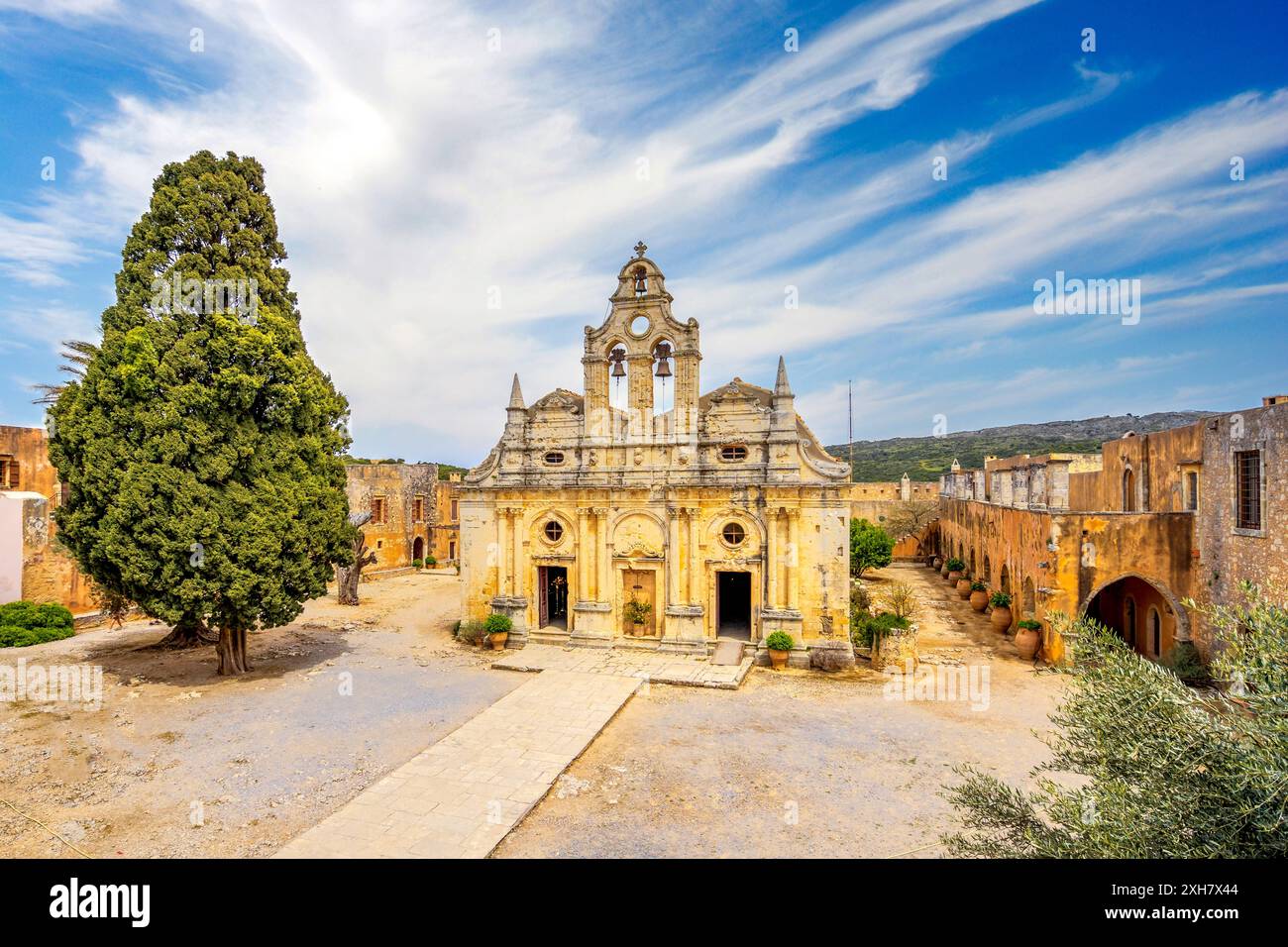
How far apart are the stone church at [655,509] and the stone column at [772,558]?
41mm

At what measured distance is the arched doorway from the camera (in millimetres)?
16484

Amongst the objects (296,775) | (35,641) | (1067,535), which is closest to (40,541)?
(35,641)

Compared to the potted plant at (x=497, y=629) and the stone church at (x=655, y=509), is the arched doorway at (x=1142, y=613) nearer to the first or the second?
the stone church at (x=655, y=509)

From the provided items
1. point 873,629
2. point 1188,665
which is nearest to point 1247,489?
point 1188,665

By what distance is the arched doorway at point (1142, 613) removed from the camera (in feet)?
54.1

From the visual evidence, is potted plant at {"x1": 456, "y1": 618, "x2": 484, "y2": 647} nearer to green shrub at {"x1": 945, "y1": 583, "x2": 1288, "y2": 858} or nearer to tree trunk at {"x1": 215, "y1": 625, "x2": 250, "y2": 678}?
tree trunk at {"x1": 215, "y1": 625, "x2": 250, "y2": 678}

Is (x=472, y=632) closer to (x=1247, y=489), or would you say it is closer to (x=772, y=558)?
(x=772, y=558)

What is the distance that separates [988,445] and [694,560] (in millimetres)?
80238

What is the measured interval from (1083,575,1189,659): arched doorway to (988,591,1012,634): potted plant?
2466 mm

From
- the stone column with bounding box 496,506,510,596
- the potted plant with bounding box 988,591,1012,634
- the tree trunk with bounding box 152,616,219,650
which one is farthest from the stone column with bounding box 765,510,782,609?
the tree trunk with bounding box 152,616,219,650

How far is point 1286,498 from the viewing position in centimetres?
1300

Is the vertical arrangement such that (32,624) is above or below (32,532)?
below

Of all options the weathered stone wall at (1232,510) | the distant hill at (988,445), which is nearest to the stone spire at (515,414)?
the weathered stone wall at (1232,510)

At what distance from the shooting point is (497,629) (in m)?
19.7
